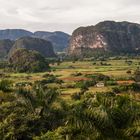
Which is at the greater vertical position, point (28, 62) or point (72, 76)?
point (28, 62)

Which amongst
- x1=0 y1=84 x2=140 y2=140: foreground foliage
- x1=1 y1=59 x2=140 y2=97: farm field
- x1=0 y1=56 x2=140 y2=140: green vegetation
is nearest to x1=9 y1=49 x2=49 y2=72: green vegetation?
x1=1 y1=59 x2=140 y2=97: farm field

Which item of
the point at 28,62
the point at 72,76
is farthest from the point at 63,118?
the point at 28,62

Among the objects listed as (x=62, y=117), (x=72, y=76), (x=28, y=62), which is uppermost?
(x=62, y=117)

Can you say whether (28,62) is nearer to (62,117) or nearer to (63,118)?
(62,117)

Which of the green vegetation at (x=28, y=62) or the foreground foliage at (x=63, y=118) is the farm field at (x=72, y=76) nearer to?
the green vegetation at (x=28, y=62)

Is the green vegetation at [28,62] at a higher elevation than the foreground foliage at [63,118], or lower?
lower

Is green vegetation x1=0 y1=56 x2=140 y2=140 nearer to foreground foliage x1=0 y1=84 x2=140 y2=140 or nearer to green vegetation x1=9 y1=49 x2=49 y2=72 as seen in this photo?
foreground foliage x1=0 y1=84 x2=140 y2=140

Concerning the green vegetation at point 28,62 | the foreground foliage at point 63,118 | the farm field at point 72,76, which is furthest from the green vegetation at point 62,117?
A: the green vegetation at point 28,62

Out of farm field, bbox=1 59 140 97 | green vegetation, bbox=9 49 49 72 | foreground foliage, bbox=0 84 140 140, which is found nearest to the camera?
foreground foliage, bbox=0 84 140 140

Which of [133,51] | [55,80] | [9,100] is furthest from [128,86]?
[133,51]

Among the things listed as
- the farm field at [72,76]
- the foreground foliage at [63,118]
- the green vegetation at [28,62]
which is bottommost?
the farm field at [72,76]

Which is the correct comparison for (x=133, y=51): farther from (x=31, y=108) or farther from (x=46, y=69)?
(x=31, y=108)

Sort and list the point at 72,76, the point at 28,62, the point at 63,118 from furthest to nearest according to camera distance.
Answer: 1. the point at 28,62
2. the point at 72,76
3. the point at 63,118

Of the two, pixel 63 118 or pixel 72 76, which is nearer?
pixel 63 118
